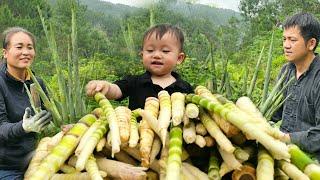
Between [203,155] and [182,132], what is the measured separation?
0.17 m

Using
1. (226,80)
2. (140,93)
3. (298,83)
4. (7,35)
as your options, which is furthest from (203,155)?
(7,35)

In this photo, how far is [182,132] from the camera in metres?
1.65

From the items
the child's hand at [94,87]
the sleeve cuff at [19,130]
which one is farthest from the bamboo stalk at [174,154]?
the sleeve cuff at [19,130]

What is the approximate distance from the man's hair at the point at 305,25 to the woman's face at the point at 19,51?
68.9 inches

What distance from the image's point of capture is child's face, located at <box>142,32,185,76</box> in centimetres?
250

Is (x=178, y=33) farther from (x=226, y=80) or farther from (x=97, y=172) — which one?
(x=97, y=172)

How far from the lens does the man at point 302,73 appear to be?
10.3 feet

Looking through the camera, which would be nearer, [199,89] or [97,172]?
[97,172]

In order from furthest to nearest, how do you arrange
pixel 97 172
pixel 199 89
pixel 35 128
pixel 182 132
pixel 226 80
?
pixel 226 80
pixel 35 128
pixel 199 89
pixel 182 132
pixel 97 172

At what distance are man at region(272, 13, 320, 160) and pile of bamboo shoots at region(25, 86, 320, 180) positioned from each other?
1.55 meters

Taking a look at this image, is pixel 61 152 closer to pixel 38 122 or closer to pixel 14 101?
pixel 38 122

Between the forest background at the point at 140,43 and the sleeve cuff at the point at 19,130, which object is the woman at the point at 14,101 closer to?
the sleeve cuff at the point at 19,130

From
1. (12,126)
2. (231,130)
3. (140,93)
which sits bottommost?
(12,126)

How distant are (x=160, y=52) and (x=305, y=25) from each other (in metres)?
1.27
